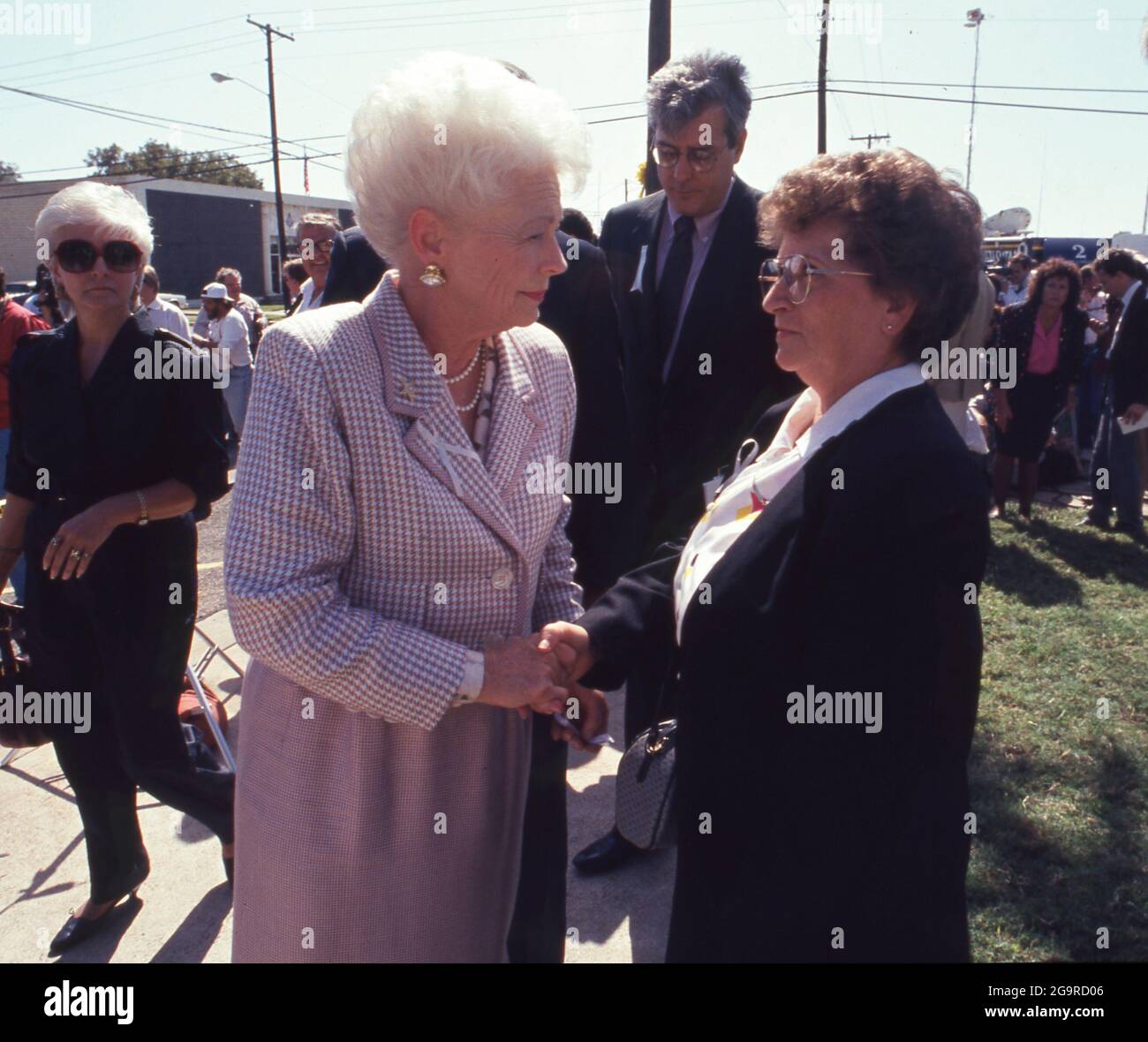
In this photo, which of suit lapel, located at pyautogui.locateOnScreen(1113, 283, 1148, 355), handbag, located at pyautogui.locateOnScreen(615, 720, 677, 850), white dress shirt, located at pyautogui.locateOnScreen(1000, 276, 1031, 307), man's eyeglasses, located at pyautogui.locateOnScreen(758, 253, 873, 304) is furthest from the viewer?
white dress shirt, located at pyautogui.locateOnScreen(1000, 276, 1031, 307)

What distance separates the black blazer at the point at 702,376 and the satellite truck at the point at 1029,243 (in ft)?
66.3

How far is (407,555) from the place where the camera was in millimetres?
1573

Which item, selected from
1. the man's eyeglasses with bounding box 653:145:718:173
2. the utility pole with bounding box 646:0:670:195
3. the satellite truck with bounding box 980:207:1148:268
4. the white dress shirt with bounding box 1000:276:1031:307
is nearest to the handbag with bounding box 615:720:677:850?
the man's eyeglasses with bounding box 653:145:718:173

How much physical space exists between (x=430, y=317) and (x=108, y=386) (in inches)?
59.7

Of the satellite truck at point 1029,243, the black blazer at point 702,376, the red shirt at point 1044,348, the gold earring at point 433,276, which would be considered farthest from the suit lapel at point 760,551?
the satellite truck at point 1029,243

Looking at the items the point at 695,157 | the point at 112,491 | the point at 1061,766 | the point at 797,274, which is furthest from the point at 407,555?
the point at 1061,766

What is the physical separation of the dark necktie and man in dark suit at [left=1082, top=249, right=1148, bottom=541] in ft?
16.4

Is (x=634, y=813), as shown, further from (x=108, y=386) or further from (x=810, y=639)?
(x=108, y=386)

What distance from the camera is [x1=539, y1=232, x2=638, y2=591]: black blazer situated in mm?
2713

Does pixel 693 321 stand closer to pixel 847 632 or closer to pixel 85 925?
pixel 847 632

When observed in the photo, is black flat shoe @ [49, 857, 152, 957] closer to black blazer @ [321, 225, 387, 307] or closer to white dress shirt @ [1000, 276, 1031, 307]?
black blazer @ [321, 225, 387, 307]

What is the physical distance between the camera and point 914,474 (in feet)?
4.83

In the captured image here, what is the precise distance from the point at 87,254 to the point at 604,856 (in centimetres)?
244
